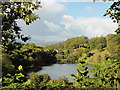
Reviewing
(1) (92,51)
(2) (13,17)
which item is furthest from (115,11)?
(1) (92,51)

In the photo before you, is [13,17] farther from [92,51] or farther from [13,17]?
[92,51]

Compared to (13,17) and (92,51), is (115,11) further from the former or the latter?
(92,51)

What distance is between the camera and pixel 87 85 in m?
7.93

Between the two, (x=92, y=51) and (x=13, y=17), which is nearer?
(x=13, y=17)

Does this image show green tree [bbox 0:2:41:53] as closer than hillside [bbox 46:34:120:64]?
Yes

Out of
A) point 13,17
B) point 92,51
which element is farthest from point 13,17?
point 92,51

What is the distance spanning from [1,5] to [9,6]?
155 millimetres

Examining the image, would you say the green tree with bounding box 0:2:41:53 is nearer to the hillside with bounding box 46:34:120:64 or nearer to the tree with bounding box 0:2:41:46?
the tree with bounding box 0:2:41:46

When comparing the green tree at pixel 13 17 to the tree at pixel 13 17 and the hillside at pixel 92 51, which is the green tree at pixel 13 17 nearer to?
the tree at pixel 13 17

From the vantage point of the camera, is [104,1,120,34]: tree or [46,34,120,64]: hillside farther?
[46,34,120,64]: hillside

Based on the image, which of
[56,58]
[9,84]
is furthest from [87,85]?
[56,58]

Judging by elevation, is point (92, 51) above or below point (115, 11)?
above

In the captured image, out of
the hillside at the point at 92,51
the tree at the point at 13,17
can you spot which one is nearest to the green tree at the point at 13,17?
the tree at the point at 13,17

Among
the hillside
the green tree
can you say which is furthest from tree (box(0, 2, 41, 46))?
the hillside
